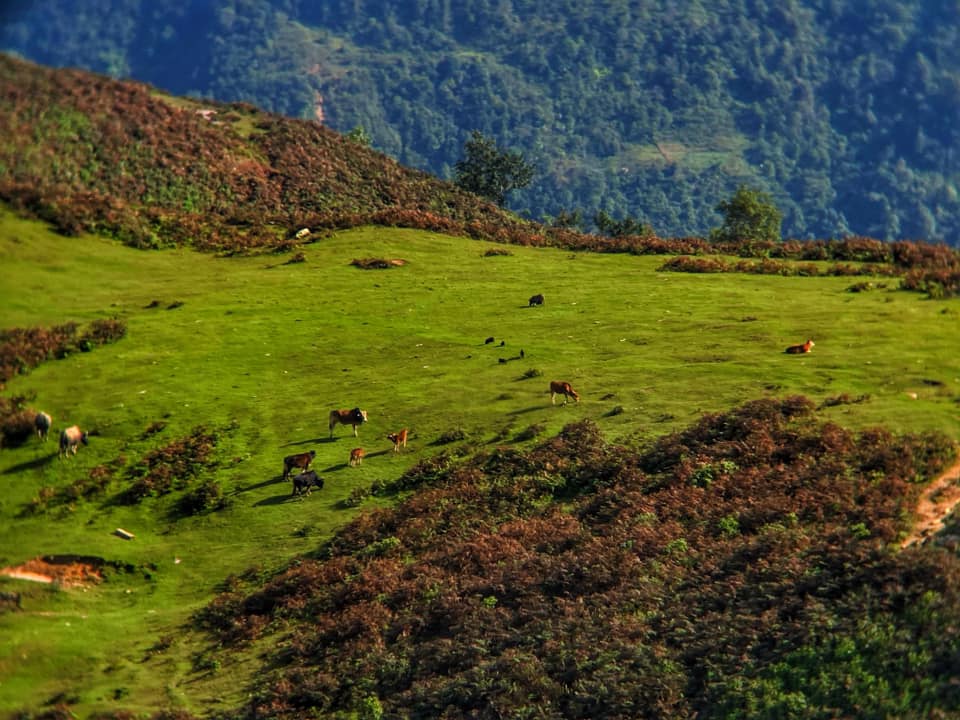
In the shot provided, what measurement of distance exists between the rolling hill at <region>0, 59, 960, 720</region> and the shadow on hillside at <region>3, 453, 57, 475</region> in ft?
0.50

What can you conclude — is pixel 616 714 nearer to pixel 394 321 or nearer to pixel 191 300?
pixel 394 321

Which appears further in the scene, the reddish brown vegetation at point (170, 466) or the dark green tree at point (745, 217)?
the dark green tree at point (745, 217)

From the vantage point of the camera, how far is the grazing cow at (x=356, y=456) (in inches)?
1555

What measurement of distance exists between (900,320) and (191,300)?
3400 centimetres

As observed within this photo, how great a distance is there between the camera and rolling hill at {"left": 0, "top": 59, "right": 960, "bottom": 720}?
26250 millimetres

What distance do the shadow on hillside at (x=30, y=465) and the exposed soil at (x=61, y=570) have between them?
6.72 m

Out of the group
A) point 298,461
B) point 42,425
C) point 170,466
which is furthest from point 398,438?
point 42,425

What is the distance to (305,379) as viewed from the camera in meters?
48.2

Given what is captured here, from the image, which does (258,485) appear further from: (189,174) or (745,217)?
(745,217)

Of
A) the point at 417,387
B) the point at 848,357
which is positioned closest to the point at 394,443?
the point at 417,387

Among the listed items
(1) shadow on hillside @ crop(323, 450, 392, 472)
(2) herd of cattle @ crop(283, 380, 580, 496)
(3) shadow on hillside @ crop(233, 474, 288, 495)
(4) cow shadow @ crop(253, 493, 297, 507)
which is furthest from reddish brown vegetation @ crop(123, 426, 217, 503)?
(1) shadow on hillside @ crop(323, 450, 392, 472)

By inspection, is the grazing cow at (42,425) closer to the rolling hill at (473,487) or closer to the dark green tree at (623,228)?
the rolling hill at (473,487)

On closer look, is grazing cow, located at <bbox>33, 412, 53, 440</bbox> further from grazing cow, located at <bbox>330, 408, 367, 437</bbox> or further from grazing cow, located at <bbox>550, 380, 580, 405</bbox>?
grazing cow, located at <bbox>550, 380, 580, 405</bbox>

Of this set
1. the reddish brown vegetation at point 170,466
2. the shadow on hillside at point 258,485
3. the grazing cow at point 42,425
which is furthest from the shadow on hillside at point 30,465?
the shadow on hillside at point 258,485
